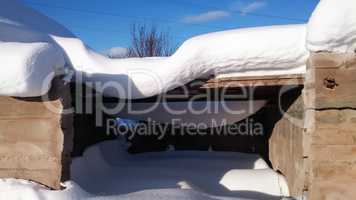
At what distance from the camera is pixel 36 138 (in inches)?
137

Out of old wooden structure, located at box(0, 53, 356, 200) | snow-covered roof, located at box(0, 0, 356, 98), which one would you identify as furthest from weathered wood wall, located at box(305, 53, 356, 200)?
snow-covered roof, located at box(0, 0, 356, 98)

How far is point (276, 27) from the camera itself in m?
3.68

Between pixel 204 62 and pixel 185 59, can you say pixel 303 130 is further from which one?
pixel 185 59

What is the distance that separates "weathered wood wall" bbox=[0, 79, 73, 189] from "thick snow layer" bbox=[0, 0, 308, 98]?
0.76ft

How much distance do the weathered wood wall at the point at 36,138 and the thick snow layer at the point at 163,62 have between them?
231 mm

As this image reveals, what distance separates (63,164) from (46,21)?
3.46m

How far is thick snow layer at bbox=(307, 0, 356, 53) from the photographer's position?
10.1 feet

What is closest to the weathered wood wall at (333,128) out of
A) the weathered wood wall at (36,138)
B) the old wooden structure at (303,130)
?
the old wooden structure at (303,130)

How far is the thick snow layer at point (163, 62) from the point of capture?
317 centimetres

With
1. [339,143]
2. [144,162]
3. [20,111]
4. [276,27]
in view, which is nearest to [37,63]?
[20,111]

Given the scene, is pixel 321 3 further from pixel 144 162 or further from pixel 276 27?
pixel 144 162

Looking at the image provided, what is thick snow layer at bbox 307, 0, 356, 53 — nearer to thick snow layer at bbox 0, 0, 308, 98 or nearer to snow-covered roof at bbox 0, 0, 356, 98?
snow-covered roof at bbox 0, 0, 356, 98

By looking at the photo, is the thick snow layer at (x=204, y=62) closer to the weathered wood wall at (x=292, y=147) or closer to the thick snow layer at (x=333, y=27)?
the thick snow layer at (x=333, y=27)

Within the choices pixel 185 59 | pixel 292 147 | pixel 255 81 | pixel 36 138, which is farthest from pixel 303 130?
pixel 36 138
